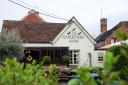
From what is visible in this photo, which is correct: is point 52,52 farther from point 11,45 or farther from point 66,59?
point 11,45

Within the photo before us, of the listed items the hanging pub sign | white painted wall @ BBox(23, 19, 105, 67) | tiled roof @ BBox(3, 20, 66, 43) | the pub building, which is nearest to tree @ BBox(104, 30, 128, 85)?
the pub building

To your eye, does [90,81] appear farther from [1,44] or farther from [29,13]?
[29,13]

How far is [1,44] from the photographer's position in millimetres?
43219

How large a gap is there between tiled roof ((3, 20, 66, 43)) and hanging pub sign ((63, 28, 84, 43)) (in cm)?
142

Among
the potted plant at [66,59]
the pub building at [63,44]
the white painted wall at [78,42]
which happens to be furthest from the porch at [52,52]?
the potted plant at [66,59]

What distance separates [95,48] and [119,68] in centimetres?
5018

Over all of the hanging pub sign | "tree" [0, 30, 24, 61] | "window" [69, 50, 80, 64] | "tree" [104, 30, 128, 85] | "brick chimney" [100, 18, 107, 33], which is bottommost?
"tree" [104, 30, 128, 85]

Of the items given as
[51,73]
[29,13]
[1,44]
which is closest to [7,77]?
[51,73]

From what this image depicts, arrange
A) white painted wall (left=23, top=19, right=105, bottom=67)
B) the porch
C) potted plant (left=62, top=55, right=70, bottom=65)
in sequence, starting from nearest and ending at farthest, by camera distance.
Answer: potted plant (left=62, top=55, right=70, bottom=65), the porch, white painted wall (left=23, top=19, right=105, bottom=67)

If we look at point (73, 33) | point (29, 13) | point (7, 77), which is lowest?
point (7, 77)

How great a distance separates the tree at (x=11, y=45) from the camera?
4288 centimetres

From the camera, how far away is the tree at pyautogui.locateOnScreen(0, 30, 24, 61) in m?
42.9

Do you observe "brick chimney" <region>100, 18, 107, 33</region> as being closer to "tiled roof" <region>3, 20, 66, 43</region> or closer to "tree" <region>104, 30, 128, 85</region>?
"tiled roof" <region>3, 20, 66, 43</region>

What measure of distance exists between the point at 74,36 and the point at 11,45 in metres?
9.71
